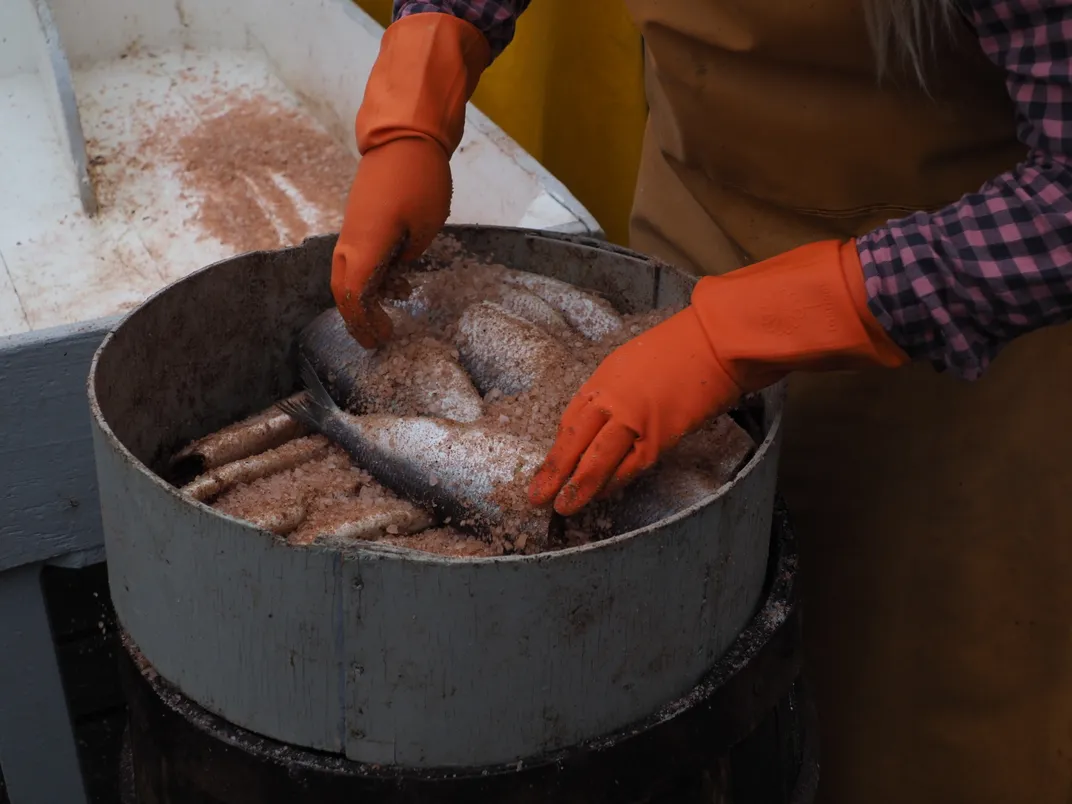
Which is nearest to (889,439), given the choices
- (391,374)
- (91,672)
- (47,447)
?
(391,374)

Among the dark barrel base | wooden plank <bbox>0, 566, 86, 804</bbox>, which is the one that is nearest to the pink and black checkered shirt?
the dark barrel base

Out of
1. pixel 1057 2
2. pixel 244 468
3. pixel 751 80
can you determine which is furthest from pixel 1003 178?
pixel 244 468

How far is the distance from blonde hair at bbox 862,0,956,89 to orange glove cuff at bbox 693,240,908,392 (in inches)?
8.5

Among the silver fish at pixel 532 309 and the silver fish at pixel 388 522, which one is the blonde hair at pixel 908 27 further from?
the silver fish at pixel 388 522

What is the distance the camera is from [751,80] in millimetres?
1316

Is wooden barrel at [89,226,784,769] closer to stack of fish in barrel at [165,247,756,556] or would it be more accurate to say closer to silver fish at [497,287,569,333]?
stack of fish in barrel at [165,247,756,556]

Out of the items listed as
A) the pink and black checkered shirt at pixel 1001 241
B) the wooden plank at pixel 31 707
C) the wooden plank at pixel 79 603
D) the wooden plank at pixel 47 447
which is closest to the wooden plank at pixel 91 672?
the wooden plank at pixel 79 603

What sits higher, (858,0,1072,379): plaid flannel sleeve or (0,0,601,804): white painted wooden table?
(858,0,1072,379): plaid flannel sleeve

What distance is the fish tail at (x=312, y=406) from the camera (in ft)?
4.31

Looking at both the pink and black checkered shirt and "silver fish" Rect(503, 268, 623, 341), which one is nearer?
the pink and black checkered shirt

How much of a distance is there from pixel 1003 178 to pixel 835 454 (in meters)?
0.56

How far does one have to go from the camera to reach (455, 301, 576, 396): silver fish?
4.26 feet

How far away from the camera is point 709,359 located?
113 cm

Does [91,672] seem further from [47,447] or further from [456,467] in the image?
[456,467]
